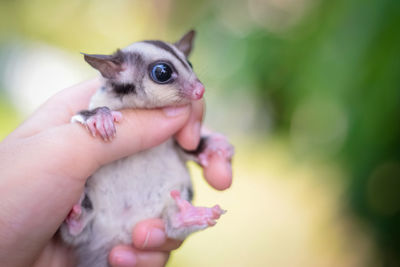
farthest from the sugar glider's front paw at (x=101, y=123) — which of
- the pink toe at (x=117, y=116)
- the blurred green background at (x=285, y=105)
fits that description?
the blurred green background at (x=285, y=105)

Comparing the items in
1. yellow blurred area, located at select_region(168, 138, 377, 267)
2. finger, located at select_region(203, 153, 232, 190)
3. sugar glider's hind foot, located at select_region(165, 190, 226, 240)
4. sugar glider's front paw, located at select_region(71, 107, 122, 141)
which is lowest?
yellow blurred area, located at select_region(168, 138, 377, 267)

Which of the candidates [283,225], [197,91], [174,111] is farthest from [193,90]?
[283,225]

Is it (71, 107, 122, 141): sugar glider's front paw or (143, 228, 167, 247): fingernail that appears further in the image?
(143, 228, 167, 247): fingernail

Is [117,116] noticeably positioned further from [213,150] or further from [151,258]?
[151,258]

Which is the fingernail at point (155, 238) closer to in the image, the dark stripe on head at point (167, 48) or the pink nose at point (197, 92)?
the pink nose at point (197, 92)

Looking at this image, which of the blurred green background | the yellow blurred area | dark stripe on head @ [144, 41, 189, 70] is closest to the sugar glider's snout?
dark stripe on head @ [144, 41, 189, 70]

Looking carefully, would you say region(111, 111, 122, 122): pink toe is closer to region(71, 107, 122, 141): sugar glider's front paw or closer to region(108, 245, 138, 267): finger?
region(71, 107, 122, 141): sugar glider's front paw
